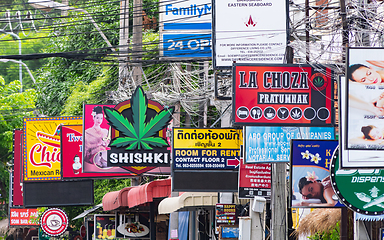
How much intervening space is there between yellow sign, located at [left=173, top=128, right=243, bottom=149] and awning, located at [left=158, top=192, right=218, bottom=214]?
1976 millimetres

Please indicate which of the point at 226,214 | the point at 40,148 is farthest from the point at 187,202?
the point at 40,148

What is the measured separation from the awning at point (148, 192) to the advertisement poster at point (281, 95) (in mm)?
8985

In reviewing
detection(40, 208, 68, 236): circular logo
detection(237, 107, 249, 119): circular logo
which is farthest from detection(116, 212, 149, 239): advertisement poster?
detection(237, 107, 249, 119): circular logo

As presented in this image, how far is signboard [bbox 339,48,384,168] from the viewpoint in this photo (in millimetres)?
8727

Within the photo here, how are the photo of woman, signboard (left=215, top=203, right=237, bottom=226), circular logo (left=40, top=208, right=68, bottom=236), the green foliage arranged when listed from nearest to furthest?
the green foliage
signboard (left=215, top=203, right=237, bottom=226)
the photo of woman
circular logo (left=40, top=208, right=68, bottom=236)

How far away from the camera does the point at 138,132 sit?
51.5 ft

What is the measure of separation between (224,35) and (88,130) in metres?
7.91

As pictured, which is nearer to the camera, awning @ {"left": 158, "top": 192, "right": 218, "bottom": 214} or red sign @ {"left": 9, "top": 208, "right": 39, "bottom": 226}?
awning @ {"left": 158, "top": 192, "right": 218, "bottom": 214}

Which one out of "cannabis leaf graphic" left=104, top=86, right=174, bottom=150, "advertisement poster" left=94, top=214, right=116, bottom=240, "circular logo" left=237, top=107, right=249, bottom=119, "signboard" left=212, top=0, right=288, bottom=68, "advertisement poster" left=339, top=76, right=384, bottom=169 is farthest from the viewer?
"advertisement poster" left=94, top=214, right=116, bottom=240

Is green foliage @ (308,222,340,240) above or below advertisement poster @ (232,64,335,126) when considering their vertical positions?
below

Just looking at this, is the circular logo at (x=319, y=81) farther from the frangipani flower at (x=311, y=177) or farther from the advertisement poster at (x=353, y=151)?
the advertisement poster at (x=353, y=151)

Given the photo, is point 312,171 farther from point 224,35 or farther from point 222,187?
point 222,187

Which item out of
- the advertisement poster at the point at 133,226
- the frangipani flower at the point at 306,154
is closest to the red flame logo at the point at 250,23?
the frangipani flower at the point at 306,154

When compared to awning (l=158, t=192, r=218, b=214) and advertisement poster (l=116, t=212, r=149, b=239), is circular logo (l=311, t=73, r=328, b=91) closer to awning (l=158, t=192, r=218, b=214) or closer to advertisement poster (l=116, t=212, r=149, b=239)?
awning (l=158, t=192, r=218, b=214)
